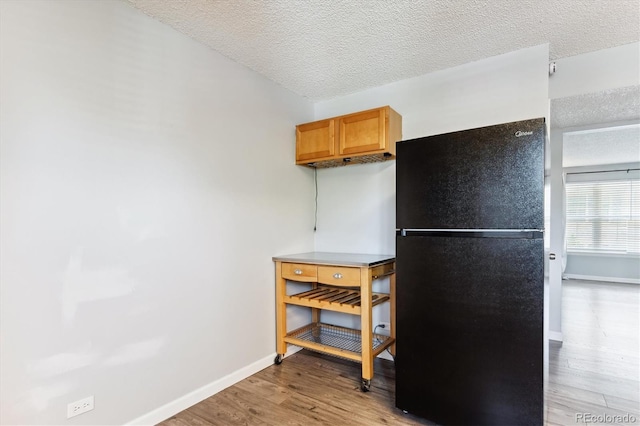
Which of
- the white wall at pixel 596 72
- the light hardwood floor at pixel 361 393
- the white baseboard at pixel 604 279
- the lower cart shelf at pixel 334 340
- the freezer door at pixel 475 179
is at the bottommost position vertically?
the white baseboard at pixel 604 279

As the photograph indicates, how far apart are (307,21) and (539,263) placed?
1.93 metres

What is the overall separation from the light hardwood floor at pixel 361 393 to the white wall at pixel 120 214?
26cm

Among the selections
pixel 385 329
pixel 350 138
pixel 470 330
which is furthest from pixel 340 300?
pixel 350 138

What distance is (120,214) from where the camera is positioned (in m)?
1.82

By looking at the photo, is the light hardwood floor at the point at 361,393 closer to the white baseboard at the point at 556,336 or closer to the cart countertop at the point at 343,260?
the white baseboard at the point at 556,336

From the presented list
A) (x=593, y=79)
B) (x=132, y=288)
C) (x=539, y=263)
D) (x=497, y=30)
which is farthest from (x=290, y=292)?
(x=593, y=79)

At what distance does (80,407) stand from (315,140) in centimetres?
251

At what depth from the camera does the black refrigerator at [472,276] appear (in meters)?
1.58

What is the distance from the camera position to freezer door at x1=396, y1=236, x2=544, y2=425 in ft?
5.15

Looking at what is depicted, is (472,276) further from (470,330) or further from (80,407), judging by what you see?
(80,407)

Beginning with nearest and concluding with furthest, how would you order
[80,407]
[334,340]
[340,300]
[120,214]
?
[80,407], [120,214], [340,300], [334,340]

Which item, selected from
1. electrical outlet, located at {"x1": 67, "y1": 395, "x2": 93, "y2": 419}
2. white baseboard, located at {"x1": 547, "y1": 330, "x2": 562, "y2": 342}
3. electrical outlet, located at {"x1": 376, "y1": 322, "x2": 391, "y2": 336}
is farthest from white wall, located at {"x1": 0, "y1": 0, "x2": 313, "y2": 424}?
white baseboard, located at {"x1": 547, "y1": 330, "x2": 562, "y2": 342}

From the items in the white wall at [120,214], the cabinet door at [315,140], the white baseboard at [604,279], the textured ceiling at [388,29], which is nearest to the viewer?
the white wall at [120,214]

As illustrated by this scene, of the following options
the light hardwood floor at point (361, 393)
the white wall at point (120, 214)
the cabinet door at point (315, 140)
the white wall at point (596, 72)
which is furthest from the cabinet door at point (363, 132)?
the light hardwood floor at point (361, 393)
